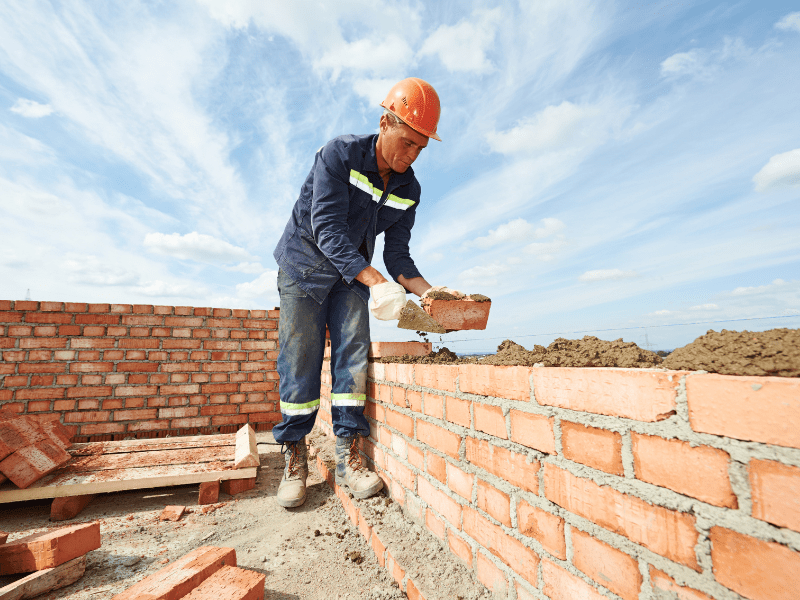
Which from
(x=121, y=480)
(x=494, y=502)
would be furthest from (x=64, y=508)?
(x=494, y=502)

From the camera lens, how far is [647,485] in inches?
29.9

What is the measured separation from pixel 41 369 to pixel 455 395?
4344 millimetres

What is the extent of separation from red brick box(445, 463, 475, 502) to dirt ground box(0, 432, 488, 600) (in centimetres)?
25

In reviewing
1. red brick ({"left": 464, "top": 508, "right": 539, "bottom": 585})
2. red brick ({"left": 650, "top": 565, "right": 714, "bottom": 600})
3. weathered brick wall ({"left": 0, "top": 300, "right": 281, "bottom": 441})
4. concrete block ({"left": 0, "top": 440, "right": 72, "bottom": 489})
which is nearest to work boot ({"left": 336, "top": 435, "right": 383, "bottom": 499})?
red brick ({"left": 464, "top": 508, "right": 539, "bottom": 585})

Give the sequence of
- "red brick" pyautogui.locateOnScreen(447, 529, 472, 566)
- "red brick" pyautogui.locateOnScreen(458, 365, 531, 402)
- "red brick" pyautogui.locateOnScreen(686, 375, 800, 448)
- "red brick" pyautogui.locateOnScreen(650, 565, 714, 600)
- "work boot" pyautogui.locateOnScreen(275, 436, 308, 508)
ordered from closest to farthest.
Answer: "red brick" pyautogui.locateOnScreen(686, 375, 800, 448) < "red brick" pyautogui.locateOnScreen(650, 565, 714, 600) < "red brick" pyautogui.locateOnScreen(458, 365, 531, 402) < "red brick" pyautogui.locateOnScreen(447, 529, 472, 566) < "work boot" pyautogui.locateOnScreen(275, 436, 308, 508)

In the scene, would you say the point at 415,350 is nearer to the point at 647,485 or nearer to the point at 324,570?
the point at 324,570

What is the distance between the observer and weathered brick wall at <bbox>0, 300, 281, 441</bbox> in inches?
144

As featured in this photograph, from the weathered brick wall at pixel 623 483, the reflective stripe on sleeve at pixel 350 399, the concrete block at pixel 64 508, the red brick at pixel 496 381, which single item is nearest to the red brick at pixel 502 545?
the weathered brick wall at pixel 623 483

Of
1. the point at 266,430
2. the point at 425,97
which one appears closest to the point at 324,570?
the point at 425,97

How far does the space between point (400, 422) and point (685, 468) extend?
53.9 inches

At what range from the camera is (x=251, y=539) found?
74.9 inches

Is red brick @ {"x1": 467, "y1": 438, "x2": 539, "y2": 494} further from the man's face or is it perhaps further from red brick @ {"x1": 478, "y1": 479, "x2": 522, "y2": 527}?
the man's face

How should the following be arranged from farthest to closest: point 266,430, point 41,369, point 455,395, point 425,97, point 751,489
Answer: point 266,430 < point 41,369 < point 425,97 < point 455,395 < point 751,489

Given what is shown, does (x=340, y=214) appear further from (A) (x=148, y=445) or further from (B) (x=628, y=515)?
(A) (x=148, y=445)
